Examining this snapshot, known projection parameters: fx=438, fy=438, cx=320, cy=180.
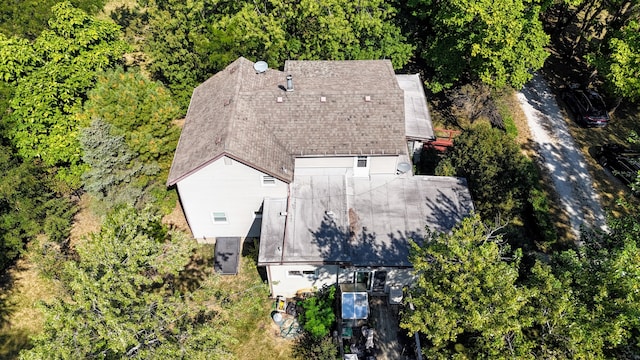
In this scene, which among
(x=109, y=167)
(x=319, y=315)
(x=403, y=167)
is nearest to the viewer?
(x=319, y=315)

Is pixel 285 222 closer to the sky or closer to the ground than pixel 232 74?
closer to the ground

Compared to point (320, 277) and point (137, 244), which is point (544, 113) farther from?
point (137, 244)

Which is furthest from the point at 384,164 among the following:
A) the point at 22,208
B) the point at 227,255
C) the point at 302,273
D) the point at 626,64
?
the point at 22,208

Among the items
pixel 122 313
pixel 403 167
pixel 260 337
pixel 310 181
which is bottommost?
pixel 260 337

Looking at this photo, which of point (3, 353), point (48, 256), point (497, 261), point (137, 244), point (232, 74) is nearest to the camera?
point (497, 261)

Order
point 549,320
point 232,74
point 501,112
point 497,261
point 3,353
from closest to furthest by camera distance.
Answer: point 549,320 < point 497,261 < point 3,353 < point 232,74 < point 501,112

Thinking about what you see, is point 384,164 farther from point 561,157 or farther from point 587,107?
point 587,107

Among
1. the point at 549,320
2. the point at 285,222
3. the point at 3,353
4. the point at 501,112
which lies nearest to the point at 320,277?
the point at 285,222
